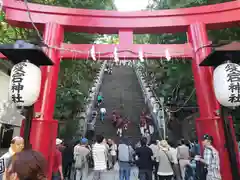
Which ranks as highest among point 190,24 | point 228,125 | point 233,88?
point 190,24

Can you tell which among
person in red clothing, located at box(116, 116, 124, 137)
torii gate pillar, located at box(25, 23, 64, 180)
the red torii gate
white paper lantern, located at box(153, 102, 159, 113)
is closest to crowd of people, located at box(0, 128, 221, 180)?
torii gate pillar, located at box(25, 23, 64, 180)

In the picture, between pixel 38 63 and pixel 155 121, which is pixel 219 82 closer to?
pixel 38 63

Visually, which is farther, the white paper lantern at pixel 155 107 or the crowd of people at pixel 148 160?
the white paper lantern at pixel 155 107

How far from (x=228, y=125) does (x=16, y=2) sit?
6.49 m

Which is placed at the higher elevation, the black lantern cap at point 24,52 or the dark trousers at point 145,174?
the black lantern cap at point 24,52

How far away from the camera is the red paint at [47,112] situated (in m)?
5.76

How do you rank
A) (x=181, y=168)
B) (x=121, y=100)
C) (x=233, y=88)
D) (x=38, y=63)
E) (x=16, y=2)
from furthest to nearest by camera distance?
1. (x=121, y=100)
2. (x=181, y=168)
3. (x=16, y=2)
4. (x=38, y=63)
5. (x=233, y=88)

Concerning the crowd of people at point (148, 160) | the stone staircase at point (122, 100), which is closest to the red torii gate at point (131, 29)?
the crowd of people at point (148, 160)

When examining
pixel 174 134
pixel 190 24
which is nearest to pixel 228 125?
pixel 190 24

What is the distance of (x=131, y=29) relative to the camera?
728 cm

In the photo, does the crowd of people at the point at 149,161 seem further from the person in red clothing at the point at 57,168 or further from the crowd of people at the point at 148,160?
the person in red clothing at the point at 57,168

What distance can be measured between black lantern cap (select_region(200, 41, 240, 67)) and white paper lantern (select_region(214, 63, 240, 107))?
22cm

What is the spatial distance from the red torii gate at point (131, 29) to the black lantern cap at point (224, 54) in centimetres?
110

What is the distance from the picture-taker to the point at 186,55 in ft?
22.7
